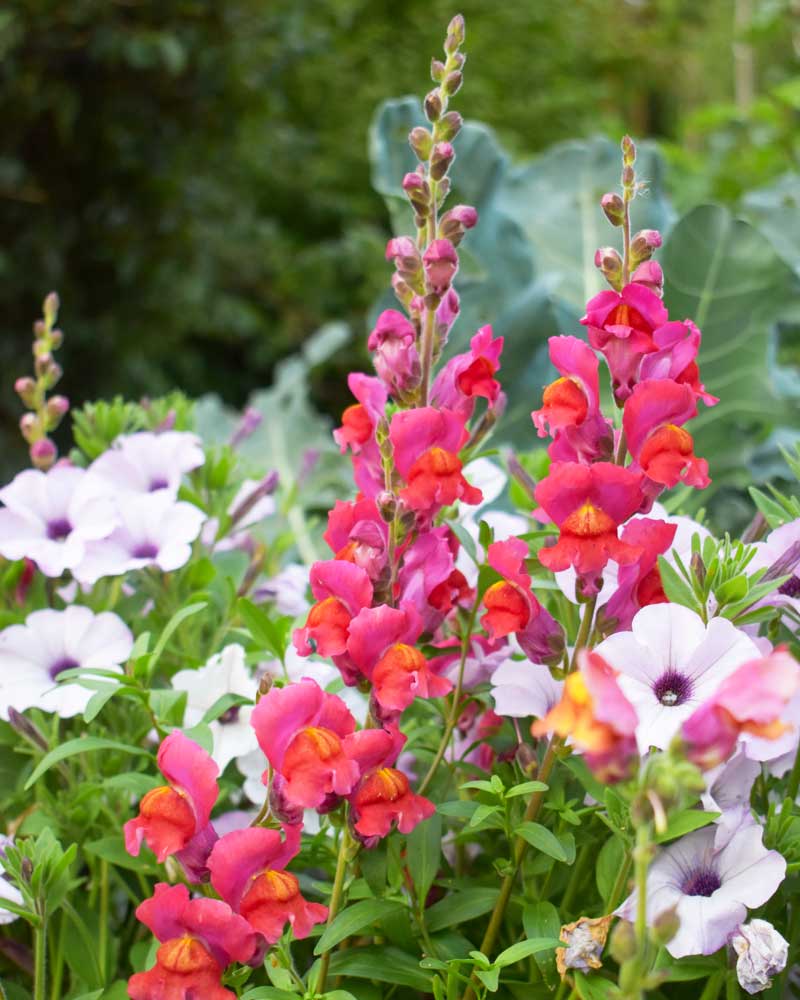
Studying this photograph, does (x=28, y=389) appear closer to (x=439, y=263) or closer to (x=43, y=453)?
(x=43, y=453)

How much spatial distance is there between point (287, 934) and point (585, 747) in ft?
0.79

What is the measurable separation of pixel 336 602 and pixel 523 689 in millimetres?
114

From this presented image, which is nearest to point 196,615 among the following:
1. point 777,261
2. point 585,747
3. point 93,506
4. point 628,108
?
point 93,506

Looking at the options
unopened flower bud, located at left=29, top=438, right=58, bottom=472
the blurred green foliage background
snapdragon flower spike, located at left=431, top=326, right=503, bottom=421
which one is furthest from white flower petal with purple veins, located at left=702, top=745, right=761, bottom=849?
the blurred green foliage background

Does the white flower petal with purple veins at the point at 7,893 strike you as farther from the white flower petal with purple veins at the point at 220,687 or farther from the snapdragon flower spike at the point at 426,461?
the snapdragon flower spike at the point at 426,461

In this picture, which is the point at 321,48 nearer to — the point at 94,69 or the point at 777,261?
the point at 94,69

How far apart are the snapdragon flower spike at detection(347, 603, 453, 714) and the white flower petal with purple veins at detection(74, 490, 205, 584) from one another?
0.71 feet

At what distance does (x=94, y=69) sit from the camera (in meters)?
2.85

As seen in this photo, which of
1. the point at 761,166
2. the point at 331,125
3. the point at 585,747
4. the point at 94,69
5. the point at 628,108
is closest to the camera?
the point at 585,747

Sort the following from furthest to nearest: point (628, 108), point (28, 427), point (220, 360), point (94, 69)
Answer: point (628, 108) < point (220, 360) < point (94, 69) < point (28, 427)

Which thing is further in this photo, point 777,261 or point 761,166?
point 761,166

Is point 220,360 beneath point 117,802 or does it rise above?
beneath

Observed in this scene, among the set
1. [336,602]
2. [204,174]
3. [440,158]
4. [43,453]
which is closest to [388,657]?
[336,602]

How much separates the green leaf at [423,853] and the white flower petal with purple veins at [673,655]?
14 cm
